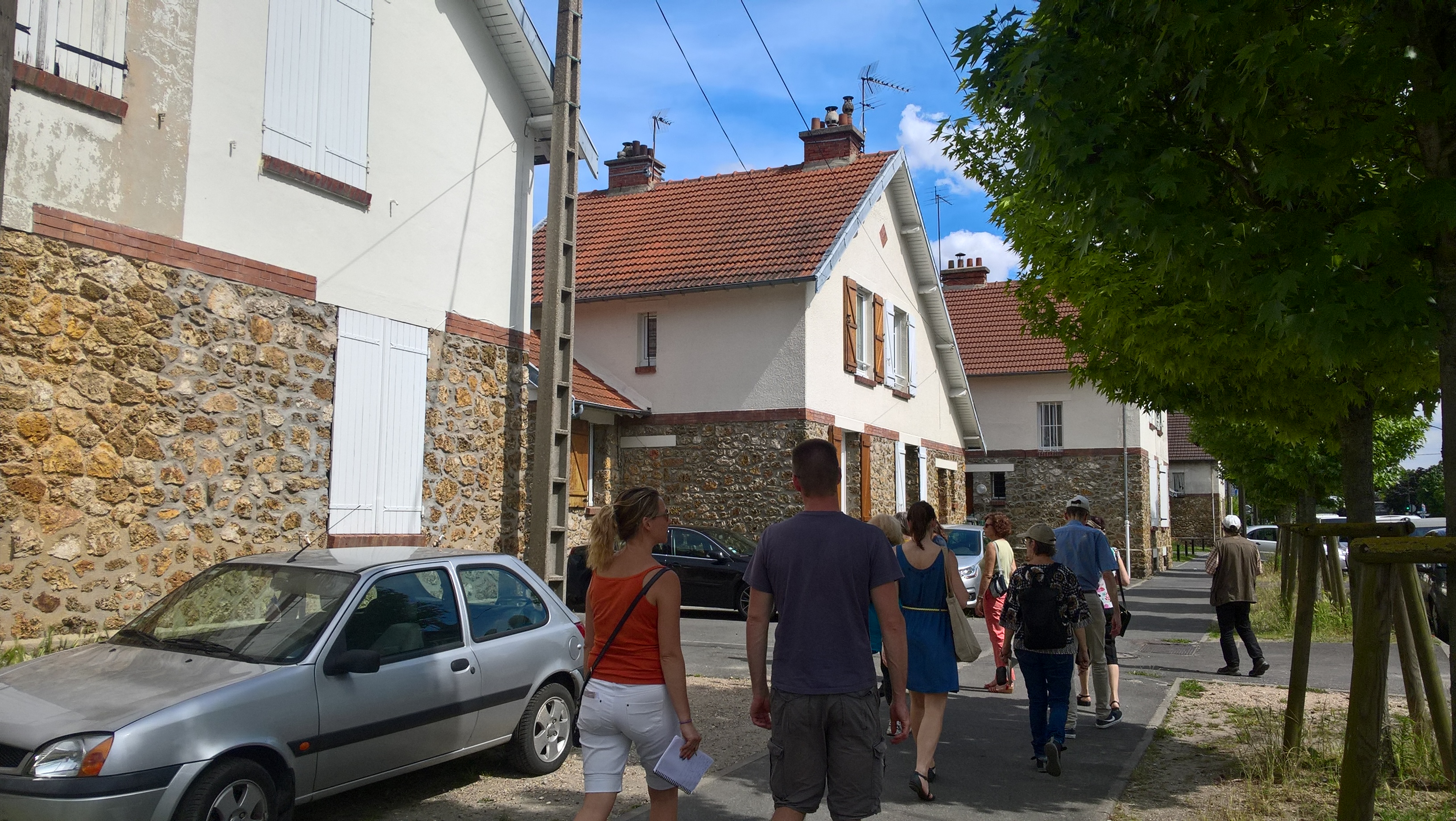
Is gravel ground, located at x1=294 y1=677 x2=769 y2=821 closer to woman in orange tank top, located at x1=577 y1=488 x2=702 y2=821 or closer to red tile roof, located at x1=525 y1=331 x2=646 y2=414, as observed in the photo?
woman in orange tank top, located at x1=577 y1=488 x2=702 y2=821

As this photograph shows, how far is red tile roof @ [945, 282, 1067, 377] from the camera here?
31.4 metres

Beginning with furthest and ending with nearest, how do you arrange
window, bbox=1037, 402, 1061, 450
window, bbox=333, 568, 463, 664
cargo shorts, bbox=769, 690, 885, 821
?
window, bbox=1037, 402, 1061, 450 → window, bbox=333, 568, 463, 664 → cargo shorts, bbox=769, 690, 885, 821

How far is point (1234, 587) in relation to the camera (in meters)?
10.8

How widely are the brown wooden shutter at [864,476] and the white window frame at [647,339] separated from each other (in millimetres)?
4593

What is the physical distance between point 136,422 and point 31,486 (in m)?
0.95

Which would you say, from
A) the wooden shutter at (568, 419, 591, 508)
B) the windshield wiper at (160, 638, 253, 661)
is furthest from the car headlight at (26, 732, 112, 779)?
the wooden shutter at (568, 419, 591, 508)

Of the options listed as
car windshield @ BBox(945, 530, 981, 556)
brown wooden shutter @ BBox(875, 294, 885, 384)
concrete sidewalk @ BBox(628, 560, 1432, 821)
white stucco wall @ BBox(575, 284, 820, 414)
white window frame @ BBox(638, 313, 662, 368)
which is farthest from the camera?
brown wooden shutter @ BBox(875, 294, 885, 384)

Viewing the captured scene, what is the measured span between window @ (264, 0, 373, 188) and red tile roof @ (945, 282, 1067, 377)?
21.9 meters

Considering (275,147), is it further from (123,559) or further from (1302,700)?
(1302,700)

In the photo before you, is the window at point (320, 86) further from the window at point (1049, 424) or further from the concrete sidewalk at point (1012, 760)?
the window at point (1049, 424)

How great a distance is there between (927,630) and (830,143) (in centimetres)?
1808

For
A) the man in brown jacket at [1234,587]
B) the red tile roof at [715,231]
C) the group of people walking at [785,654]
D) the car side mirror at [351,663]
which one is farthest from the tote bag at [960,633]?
the red tile roof at [715,231]

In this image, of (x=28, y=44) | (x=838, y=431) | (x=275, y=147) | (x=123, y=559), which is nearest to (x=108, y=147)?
(x=28, y=44)

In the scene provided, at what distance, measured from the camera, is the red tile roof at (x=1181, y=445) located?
54.4m
